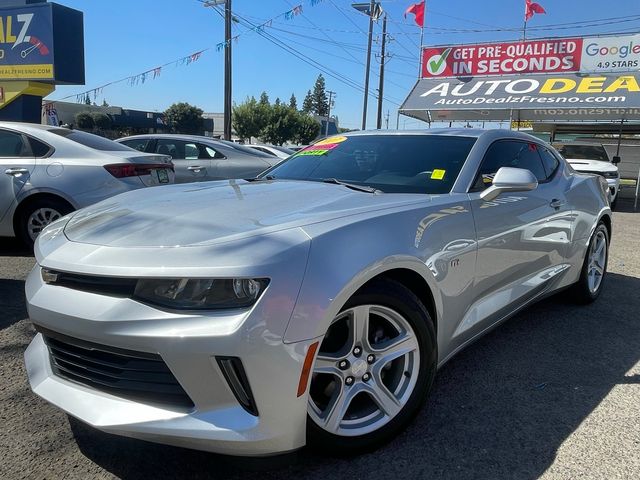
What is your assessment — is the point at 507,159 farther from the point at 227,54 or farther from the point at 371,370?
the point at 227,54

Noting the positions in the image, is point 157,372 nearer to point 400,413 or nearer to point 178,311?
point 178,311

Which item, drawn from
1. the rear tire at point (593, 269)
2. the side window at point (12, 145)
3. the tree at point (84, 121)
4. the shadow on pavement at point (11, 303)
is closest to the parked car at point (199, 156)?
the side window at point (12, 145)

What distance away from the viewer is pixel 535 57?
15.8 metres

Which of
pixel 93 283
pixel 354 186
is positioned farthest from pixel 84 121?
pixel 93 283

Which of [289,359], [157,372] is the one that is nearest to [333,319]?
[289,359]

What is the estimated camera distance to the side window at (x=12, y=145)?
224 inches

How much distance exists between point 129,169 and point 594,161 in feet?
39.6

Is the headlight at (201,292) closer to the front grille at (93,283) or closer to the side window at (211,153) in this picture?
the front grille at (93,283)

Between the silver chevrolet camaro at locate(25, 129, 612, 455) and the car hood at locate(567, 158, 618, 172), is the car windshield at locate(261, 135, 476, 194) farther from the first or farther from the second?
the car hood at locate(567, 158, 618, 172)

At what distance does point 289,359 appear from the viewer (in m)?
1.84

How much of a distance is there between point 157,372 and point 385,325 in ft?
3.30

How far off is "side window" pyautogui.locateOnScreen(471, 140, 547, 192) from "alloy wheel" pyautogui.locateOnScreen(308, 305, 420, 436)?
1142 millimetres

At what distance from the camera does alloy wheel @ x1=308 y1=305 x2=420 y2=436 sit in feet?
7.01

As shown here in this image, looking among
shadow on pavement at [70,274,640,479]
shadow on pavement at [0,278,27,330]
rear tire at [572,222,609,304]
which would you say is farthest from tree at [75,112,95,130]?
shadow on pavement at [70,274,640,479]
